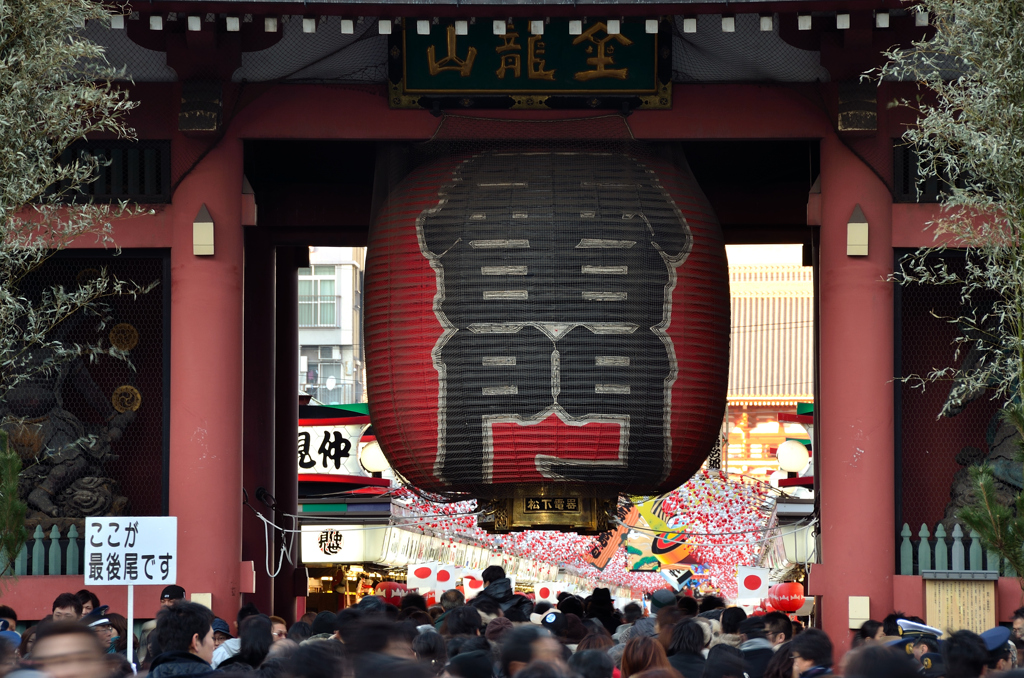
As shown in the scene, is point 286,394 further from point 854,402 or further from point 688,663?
point 688,663

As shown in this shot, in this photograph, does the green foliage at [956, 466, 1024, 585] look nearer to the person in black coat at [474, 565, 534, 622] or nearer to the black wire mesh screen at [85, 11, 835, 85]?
the person in black coat at [474, 565, 534, 622]

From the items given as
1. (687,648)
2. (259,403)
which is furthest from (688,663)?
(259,403)

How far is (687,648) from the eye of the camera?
301 inches

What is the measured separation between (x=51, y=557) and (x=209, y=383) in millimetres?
2081

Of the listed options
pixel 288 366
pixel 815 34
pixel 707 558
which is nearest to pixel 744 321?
pixel 707 558

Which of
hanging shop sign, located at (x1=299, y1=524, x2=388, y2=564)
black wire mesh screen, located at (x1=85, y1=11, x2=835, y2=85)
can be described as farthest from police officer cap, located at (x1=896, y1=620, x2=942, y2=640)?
hanging shop sign, located at (x1=299, y1=524, x2=388, y2=564)

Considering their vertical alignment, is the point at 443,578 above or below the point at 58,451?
below

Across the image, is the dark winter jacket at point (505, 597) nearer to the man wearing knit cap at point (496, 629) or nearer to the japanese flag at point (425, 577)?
the man wearing knit cap at point (496, 629)

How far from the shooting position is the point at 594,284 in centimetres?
1315

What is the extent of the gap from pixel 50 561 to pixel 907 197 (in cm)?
849

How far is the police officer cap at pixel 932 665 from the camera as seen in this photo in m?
7.00

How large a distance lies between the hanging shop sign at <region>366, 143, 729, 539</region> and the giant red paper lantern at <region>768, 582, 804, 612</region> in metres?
10.5

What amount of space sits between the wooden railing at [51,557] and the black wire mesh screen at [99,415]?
0.61 meters

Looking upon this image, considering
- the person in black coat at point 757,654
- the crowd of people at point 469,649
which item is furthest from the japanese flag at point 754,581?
the person in black coat at point 757,654
